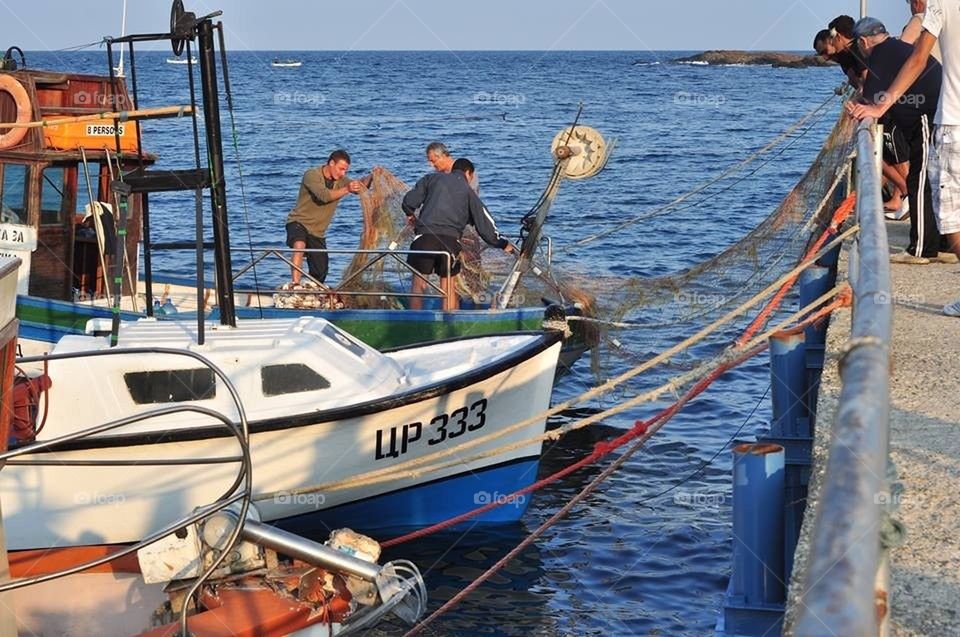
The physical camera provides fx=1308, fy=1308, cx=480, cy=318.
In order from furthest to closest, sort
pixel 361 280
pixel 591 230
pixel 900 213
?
pixel 591 230
pixel 361 280
pixel 900 213

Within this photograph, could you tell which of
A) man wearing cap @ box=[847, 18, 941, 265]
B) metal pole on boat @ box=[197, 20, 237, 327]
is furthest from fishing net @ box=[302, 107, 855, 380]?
metal pole on boat @ box=[197, 20, 237, 327]

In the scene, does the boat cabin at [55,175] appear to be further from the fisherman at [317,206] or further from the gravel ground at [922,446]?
the gravel ground at [922,446]

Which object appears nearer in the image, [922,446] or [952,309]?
[922,446]

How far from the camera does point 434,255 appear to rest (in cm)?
1395

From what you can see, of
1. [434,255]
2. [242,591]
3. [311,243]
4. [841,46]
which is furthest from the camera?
[311,243]

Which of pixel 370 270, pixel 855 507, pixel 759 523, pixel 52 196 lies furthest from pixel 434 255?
pixel 855 507

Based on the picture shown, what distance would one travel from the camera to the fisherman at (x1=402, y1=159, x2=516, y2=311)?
13.5 meters

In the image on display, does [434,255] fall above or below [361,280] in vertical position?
above

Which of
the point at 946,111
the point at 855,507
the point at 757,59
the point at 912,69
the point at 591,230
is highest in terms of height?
the point at 757,59

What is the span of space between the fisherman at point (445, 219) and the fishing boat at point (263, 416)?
9.32 ft

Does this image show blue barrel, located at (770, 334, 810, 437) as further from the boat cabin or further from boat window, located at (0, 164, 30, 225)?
boat window, located at (0, 164, 30, 225)

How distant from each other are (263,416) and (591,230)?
2138 cm

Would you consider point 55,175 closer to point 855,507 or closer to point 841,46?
point 841,46

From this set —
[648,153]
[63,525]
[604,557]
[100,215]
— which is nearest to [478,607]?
[604,557]
